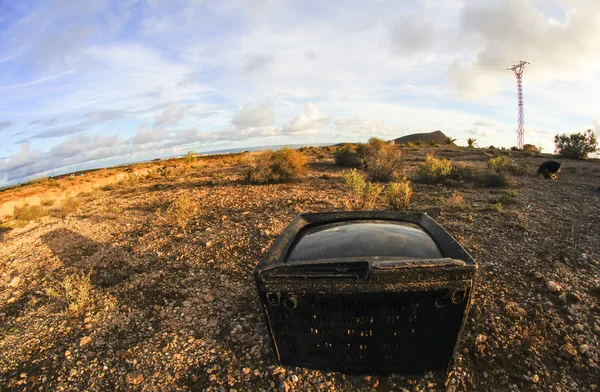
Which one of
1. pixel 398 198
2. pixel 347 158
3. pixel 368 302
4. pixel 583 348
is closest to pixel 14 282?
pixel 368 302

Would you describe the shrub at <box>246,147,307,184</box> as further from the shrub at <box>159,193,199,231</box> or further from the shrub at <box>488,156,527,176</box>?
the shrub at <box>488,156,527,176</box>

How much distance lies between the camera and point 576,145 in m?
18.7

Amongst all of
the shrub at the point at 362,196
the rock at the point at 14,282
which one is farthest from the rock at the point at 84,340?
the shrub at the point at 362,196

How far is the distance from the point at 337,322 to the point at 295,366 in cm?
75

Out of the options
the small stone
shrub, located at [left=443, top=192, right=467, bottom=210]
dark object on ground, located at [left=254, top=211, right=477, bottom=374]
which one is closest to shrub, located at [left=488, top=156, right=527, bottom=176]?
shrub, located at [left=443, top=192, right=467, bottom=210]

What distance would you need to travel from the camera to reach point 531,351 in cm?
292

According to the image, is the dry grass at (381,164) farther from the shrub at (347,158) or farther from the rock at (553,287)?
the rock at (553,287)

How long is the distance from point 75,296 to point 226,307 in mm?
2134

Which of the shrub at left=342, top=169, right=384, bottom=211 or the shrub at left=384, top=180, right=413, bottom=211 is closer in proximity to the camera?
the shrub at left=342, top=169, right=384, bottom=211

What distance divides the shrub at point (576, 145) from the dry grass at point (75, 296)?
24.2m

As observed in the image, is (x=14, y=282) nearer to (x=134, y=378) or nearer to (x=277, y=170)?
(x=134, y=378)

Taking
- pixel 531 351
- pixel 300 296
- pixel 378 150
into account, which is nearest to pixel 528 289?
pixel 531 351

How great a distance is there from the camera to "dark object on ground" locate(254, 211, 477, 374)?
7.07ft

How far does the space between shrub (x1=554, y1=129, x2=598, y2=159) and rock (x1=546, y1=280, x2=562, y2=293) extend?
1999 centimetres
